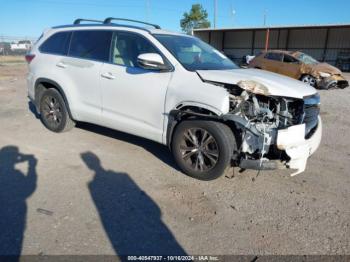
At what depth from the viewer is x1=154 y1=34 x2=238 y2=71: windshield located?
14.3 feet

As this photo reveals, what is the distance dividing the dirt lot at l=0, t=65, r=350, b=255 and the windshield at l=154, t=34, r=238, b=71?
1495 millimetres

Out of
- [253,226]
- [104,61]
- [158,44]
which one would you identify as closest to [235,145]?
[253,226]

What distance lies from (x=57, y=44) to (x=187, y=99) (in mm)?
3135

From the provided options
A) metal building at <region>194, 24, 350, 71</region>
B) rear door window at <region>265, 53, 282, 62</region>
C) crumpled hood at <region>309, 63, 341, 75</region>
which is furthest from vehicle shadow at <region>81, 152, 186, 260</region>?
metal building at <region>194, 24, 350, 71</region>

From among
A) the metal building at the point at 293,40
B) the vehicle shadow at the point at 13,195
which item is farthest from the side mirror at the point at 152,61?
the metal building at the point at 293,40

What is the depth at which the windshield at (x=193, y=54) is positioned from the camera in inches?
172

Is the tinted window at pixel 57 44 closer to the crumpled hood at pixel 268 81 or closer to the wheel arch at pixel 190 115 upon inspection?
the wheel arch at pixel 190 115

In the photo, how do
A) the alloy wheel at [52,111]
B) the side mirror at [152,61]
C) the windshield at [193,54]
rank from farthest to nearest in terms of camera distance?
1. the alloy wheel at [52,111]
2. the windshield at [193,54]
3. the side mirror at [152,61]

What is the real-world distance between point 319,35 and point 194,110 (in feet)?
98.8

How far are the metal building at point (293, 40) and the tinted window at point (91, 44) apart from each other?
80.4 ft

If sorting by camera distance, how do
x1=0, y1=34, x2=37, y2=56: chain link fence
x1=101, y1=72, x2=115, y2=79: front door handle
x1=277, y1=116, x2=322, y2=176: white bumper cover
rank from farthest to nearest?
x1=0, y1=34, x2=37, y2=56: chain link fence < x1=101, y1=72, x2=115, y2=79: front door handle < x1=277, y1=116, x2=322, y2=176: white bumper cover

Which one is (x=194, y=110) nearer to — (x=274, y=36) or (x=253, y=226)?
(x=253, y=226)

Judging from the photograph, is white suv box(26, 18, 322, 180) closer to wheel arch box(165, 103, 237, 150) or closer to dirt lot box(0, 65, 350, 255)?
wheel arch box(165, 103, 237, 150)

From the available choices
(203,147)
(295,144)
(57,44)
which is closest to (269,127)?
(295,144)
